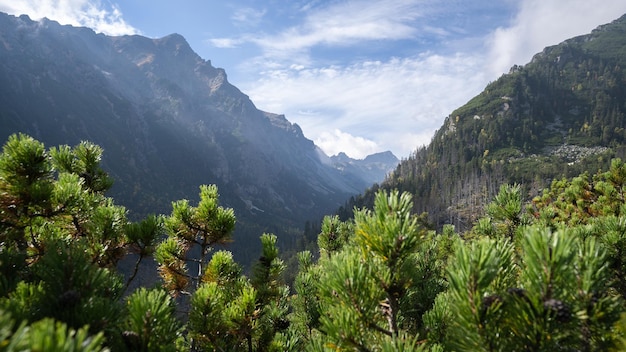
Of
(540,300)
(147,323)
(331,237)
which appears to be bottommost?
(147,323)

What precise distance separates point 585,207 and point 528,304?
9973mm

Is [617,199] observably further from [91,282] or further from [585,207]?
[91,282]

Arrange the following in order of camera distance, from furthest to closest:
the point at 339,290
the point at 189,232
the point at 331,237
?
1. the point at 331,237
2. the point at 189,232
3. the point at 339,290

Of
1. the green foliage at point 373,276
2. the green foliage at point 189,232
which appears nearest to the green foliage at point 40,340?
the green foliage at point 373,276

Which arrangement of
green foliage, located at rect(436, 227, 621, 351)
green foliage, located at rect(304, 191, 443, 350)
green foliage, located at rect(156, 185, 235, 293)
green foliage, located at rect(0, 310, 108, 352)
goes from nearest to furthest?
green foliage, located at rect(0, 310, 108, 352), green foliage, located at rect(436, 227, 621, 351), green foliage, located at rect(304, 191, 443, 350), green foliage, located at rect(156, 185, 235, 293)

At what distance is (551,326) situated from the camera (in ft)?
5.20

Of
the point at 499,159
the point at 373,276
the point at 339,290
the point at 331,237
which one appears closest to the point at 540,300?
the point at 373,276

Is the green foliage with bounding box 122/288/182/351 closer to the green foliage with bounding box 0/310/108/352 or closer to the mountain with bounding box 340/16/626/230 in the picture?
the green foliage with bounding box 0/310/108/352

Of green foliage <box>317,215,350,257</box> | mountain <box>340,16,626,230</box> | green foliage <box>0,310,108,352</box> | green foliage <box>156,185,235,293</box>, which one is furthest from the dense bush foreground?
mountain <box>340,16,626,230</box>

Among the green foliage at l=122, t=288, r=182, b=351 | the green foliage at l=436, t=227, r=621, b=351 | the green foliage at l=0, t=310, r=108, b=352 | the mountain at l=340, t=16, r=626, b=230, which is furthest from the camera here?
the mountain at l=340, t=16, r=626, b=230

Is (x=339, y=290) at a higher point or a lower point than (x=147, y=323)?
higher

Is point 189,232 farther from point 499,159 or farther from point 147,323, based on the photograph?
point 499,159

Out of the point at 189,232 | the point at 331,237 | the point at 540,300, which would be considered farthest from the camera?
the point at 331,237

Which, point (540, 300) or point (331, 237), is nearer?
point (540, 300)
